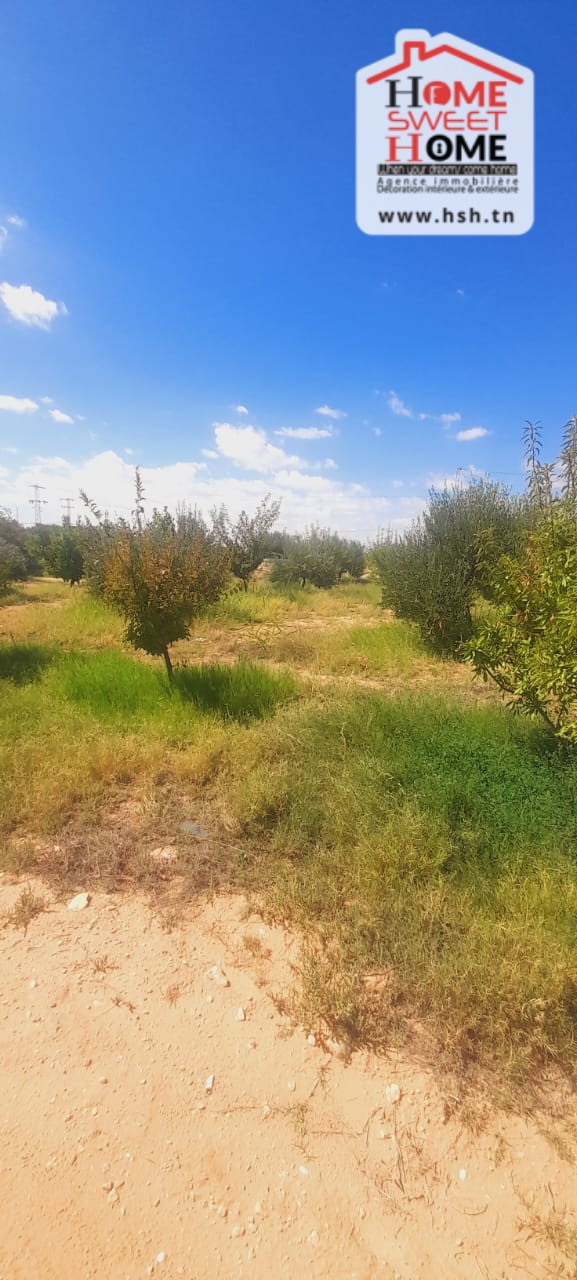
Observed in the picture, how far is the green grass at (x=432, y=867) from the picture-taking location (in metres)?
2.05

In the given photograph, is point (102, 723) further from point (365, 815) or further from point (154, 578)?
point (365, 815)

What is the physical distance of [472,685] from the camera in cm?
670

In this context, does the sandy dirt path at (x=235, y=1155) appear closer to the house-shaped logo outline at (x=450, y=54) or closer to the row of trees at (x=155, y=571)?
the row of trees at (x=155, y=571)

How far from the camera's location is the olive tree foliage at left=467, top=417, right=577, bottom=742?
11.4ft

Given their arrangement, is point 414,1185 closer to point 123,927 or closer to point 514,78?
point 123,927

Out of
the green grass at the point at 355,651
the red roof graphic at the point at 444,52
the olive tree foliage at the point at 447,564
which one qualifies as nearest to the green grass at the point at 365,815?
the green grass at the point at 355,651

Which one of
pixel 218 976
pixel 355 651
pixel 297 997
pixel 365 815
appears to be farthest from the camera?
pixel 355 651

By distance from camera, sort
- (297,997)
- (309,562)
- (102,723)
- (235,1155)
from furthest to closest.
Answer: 1. (309,562)
2. (102,723)
3. (297,997)
4. (235,1155)

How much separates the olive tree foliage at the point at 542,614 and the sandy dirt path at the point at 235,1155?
2.46 m

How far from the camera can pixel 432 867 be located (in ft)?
9.15

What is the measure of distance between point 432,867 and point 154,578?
410 cm

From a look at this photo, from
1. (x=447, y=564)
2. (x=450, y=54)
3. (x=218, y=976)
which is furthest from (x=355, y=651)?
(x=450, y=54)

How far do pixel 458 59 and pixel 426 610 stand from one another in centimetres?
646

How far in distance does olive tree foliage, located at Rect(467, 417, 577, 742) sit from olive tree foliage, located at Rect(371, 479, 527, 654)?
380 cm
